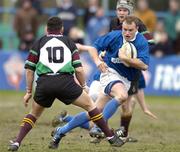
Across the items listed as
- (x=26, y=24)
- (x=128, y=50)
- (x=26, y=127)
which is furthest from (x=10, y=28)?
(x=26, y=127)

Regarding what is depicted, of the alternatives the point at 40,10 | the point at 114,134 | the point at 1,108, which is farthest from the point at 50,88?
the point at 40,10

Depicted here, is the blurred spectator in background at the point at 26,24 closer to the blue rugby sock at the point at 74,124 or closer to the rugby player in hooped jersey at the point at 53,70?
the blue rugby sock at the point at 74,124

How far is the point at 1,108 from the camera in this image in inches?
731

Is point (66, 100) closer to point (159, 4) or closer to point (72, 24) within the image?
point (72, 24)

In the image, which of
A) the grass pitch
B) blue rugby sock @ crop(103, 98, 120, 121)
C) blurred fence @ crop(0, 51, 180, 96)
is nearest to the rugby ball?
blue rugby sock @ crop(103, 98, 120, 121)

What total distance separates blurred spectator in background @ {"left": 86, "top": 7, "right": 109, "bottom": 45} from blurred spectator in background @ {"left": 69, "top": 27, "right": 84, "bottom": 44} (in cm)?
34

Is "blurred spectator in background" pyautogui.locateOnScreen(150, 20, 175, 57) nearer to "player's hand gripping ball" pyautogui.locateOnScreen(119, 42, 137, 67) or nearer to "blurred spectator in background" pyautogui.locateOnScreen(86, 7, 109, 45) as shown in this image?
"blurred spectator in background" pyautogui.locateOnScreen(86, 7, 109, 45)

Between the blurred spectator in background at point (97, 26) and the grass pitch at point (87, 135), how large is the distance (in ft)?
12.9

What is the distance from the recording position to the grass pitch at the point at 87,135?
479 inches

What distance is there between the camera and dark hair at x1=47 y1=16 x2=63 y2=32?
440 inches

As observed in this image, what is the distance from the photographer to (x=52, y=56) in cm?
1117

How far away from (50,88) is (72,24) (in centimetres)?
1323

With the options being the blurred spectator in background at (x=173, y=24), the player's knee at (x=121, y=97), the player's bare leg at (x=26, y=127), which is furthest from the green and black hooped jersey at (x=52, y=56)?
the blurred spectator in background at (x=173, y=24)

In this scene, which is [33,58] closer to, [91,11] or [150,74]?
[150,74]
